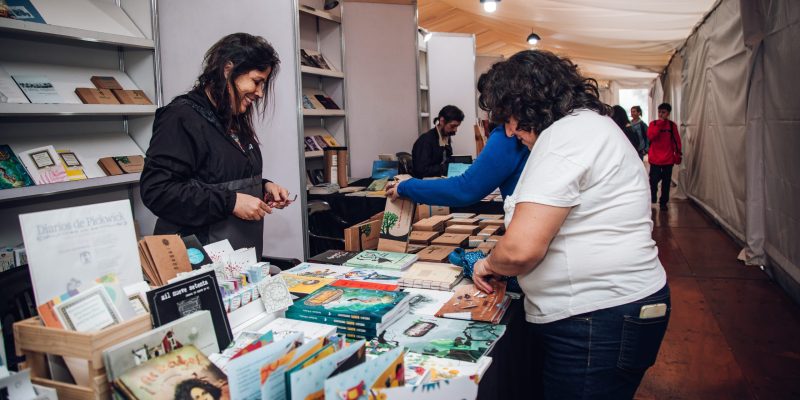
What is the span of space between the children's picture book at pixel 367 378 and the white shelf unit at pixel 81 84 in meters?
2.36

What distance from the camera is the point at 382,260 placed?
2227 mm

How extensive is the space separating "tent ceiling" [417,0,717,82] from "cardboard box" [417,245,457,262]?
16.1ft

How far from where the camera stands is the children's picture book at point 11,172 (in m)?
2.58

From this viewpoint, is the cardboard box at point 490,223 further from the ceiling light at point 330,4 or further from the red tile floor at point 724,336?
the ceiling light at point 330,4

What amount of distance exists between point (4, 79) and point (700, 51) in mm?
8388

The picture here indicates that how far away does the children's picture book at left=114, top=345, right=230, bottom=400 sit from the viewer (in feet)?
3.26

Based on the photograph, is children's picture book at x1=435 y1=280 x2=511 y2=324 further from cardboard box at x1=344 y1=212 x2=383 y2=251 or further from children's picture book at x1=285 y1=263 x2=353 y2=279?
cardboard box at x1=344 y1=212 x2=383 y2=251

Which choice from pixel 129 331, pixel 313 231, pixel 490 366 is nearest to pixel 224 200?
pixel 129 331

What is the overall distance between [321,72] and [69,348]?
376 centimetres

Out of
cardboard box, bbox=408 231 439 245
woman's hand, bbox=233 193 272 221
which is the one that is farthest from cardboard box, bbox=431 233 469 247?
woman's hand, bbox=233 193 272 221

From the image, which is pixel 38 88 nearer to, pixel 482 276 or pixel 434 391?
pixel 482 276

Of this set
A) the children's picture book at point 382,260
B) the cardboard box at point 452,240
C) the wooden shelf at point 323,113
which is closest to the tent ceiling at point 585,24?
the wooden shelf at point 323,113

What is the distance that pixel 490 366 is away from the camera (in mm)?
1411

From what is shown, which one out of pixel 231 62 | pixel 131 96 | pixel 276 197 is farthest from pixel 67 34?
pixel 276 197
